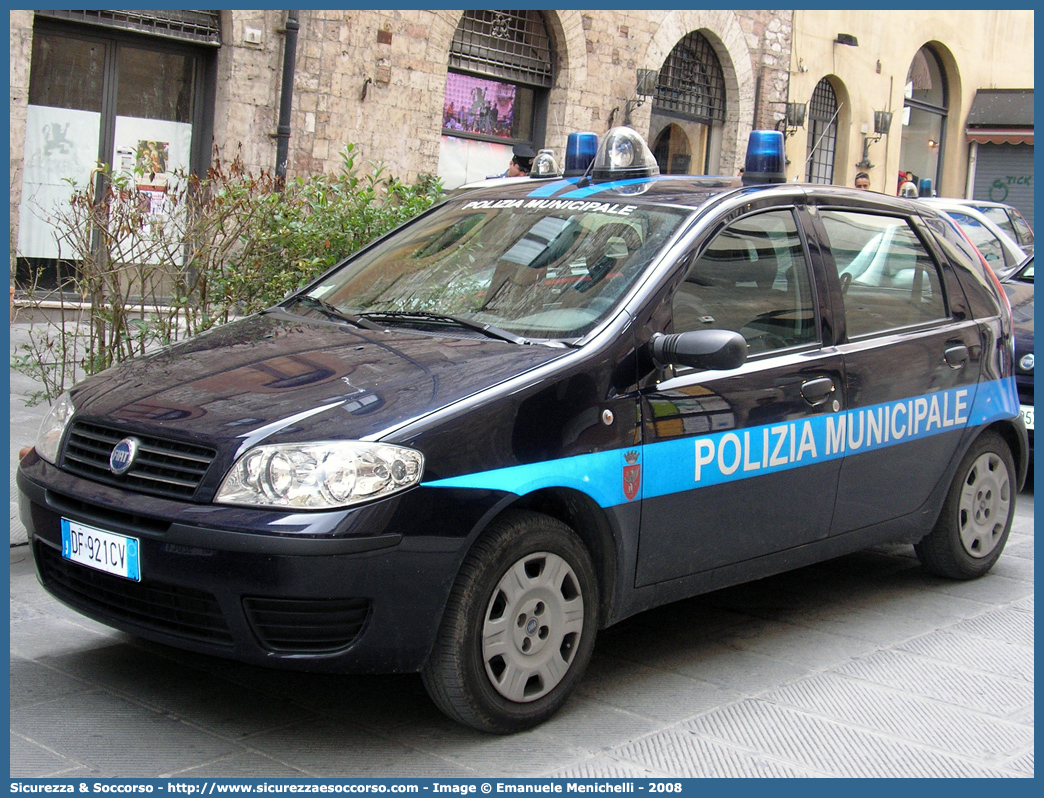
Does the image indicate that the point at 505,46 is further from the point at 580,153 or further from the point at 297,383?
the point at 297,383

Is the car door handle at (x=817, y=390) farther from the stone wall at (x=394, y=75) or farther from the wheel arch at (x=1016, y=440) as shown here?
the stone wall at (x=394, y=75)

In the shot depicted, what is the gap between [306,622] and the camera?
128 inches

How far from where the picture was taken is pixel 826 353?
455 centimetres

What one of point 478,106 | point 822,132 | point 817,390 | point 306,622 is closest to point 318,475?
point 306,622

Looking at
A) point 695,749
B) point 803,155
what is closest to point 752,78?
point 803,155

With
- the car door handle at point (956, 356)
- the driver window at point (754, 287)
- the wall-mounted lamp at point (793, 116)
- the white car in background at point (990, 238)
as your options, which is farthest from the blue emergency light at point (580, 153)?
the wall-mounted lamp at point (793, 116)

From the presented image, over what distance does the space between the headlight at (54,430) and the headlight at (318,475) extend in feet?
2.74

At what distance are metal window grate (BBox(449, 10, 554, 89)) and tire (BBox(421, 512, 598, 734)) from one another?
1353 cm

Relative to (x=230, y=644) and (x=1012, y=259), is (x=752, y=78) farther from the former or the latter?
(x=230, y=644)

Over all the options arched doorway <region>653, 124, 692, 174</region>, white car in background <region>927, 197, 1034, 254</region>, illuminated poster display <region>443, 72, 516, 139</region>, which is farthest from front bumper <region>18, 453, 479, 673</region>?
arched doorway <region>653, 124, 692, 174</region>

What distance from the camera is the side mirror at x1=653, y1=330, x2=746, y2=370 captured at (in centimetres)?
380

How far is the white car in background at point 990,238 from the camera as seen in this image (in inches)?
430

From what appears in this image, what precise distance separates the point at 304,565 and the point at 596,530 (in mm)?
1030

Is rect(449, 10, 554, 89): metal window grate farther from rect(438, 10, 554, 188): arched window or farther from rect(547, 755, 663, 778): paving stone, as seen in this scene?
rect(547, 755, 663, 778): paving stone
